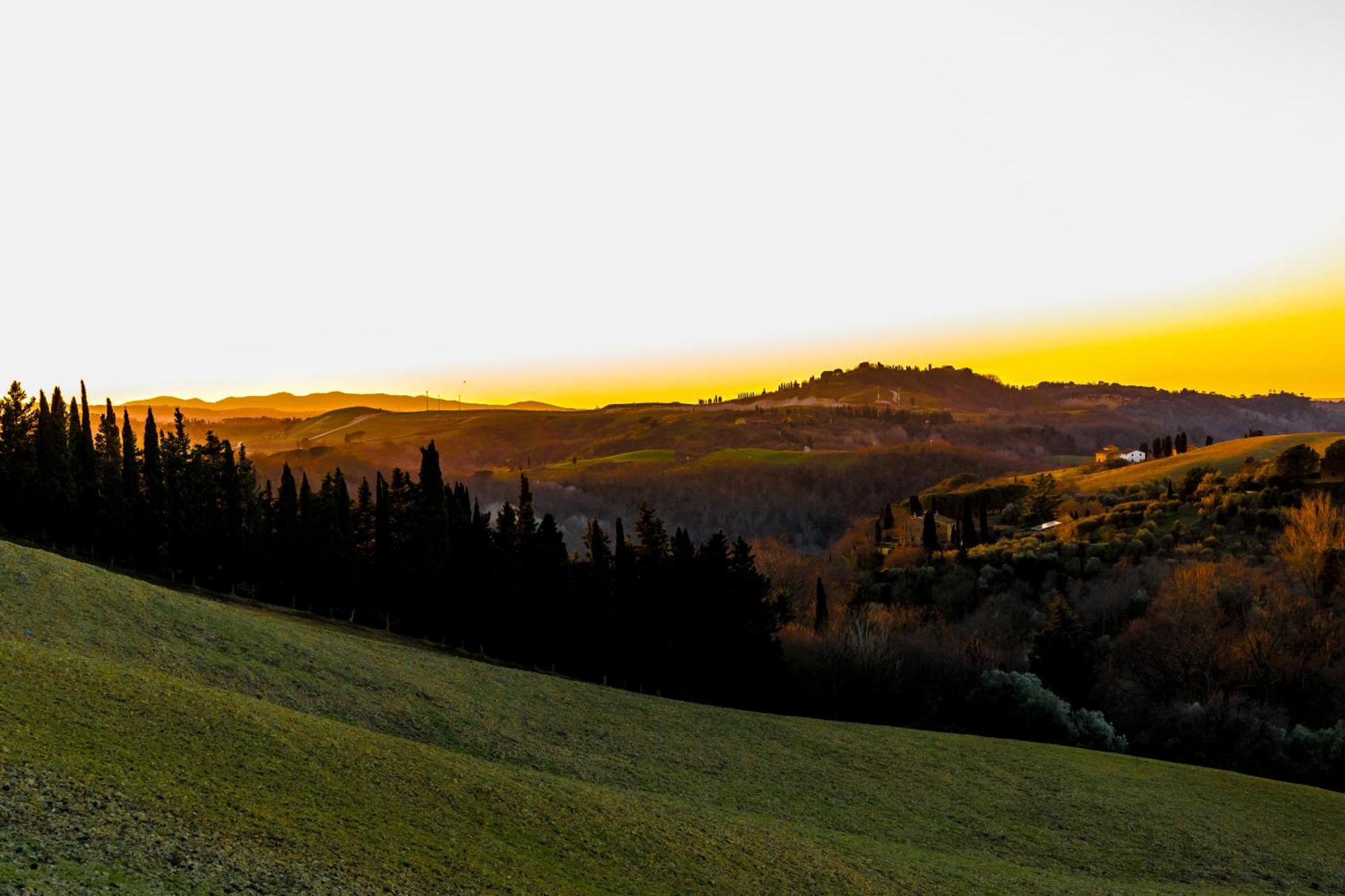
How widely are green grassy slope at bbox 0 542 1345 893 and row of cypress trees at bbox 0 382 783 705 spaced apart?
78.2 feet

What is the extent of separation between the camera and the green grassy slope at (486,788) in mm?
16797

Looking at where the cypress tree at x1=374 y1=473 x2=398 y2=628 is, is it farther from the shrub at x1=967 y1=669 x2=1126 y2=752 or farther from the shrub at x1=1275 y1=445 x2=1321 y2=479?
the shrub at x1=1275 y1=445 x2=1321 y2=479

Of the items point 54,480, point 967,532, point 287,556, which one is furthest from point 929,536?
point 54,480

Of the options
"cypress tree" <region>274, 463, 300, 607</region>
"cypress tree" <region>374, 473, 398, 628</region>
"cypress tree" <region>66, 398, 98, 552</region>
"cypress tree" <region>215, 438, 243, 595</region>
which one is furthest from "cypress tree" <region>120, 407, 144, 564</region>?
"cypress tree" <region>374, 473, 398, 628</region>

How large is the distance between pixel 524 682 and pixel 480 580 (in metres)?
31.8

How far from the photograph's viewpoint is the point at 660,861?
2330 cm

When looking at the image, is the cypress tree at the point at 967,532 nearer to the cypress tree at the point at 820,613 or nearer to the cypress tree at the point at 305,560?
the cypress tree at the point at 820,613

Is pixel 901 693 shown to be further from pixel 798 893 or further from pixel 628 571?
pixel 798 893

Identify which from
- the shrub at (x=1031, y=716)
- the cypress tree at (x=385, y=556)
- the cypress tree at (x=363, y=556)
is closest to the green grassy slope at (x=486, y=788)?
the shrub at (x=1031, y=716)

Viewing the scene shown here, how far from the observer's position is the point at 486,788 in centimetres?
2488

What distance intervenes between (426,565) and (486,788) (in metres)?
58.5

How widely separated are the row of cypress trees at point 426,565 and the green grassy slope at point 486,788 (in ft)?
78.2

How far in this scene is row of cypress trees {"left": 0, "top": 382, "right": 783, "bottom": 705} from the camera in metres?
77.8

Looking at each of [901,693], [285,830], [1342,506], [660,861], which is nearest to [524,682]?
[660,861]
